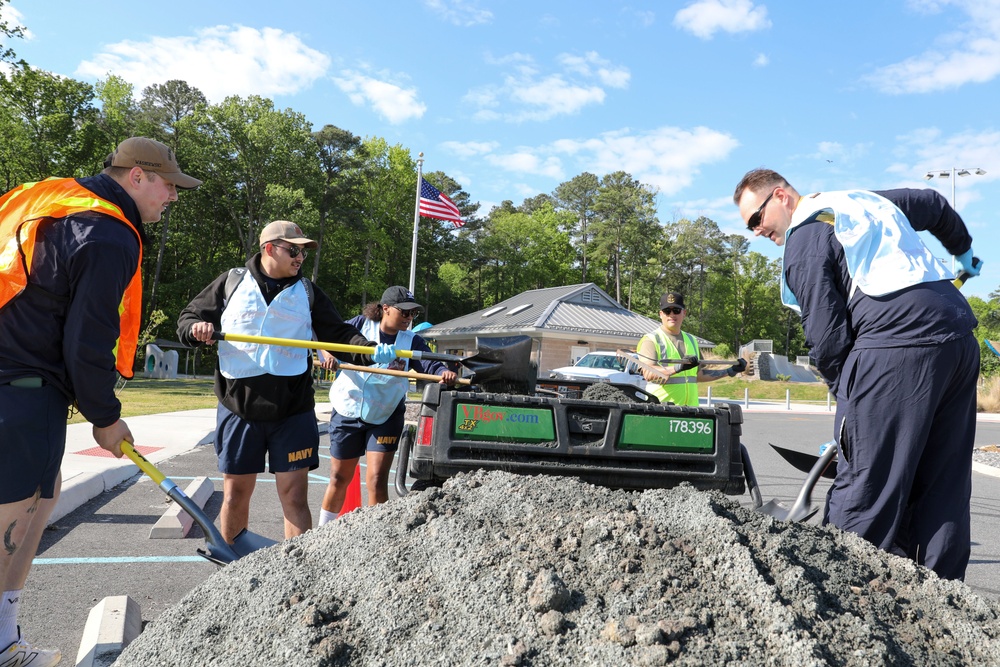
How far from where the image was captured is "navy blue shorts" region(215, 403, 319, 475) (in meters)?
3.71

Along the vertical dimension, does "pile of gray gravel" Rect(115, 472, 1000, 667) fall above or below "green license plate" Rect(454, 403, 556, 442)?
below

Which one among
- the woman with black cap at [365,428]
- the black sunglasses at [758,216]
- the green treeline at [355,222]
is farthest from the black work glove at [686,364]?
the green treeline at [355,222]

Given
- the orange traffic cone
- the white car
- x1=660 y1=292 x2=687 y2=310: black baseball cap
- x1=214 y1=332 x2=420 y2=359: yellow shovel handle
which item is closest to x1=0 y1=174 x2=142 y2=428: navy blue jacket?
x1=214 y1=332 x2=420 y2=359: yellow shovel handle

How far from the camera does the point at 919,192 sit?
308cm

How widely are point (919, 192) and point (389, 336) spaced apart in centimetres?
331

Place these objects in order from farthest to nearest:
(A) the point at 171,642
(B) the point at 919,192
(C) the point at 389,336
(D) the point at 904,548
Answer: (C) the point at 389,336 < (B) the point at 919,192 < (D) the point at 904,548 < (A) the point at 171,642

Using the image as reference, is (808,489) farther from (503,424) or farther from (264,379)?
(264,379)

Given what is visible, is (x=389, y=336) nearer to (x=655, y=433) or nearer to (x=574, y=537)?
(x=655, y=433)

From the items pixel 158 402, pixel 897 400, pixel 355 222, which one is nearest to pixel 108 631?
pixel 897 400

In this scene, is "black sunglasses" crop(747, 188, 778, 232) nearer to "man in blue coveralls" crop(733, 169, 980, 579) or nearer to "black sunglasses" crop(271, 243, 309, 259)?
"man in blue coveralls" crop(733, 169, 980, 579)

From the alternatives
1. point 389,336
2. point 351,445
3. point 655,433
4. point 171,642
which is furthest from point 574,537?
point 389,336

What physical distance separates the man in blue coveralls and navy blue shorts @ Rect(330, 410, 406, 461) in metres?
2.73

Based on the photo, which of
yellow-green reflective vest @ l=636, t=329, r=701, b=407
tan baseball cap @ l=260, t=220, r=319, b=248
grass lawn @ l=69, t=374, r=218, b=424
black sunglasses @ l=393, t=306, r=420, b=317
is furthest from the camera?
grass lawn @ l=69, t=374, r=218, b=424

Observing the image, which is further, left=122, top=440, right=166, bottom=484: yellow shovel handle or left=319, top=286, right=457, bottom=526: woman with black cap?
left=319, top=286, right=457, bottom=526: woman with black cap
